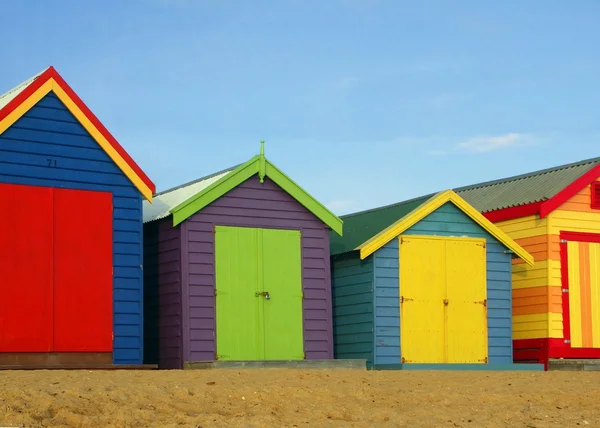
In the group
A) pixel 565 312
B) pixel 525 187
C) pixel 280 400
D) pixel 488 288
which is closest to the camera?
pixel 280 400

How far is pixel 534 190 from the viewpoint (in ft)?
78.6

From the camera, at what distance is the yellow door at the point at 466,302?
21.5m

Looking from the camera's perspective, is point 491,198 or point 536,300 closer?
point 536,300

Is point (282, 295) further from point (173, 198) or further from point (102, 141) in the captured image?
point (102, 141)

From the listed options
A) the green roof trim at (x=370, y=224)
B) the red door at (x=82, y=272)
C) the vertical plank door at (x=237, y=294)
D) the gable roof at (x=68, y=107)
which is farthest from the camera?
the green roof trim at (x=370, y=224)

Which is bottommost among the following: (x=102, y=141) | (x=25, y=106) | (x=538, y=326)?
(x=538, y=326)

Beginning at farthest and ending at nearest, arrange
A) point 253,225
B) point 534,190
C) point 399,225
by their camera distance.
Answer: point 534,190
point 399,225
point 253,225

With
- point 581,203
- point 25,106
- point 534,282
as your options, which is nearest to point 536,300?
point 534,282

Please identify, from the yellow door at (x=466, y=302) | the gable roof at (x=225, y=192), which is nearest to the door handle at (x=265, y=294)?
the gable roof at (x=225, y=192)

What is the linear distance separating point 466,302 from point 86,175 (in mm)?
7975

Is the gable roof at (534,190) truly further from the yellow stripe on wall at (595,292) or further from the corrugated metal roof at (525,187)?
the yellow stripe on wall at (595,292)

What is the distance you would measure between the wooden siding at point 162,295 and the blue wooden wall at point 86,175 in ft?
2.90

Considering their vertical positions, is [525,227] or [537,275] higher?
[525,227]

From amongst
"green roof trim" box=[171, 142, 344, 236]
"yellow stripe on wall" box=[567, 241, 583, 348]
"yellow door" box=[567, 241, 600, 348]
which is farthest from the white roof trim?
"yellow door" box=[567, 241, 600, 348]
